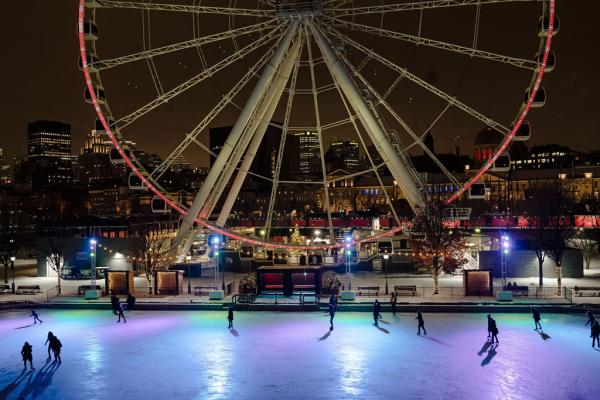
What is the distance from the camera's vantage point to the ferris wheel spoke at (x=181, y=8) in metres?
37.0

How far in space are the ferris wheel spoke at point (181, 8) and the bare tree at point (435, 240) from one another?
48.8ft

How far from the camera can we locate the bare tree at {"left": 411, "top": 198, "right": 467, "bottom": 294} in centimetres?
4150

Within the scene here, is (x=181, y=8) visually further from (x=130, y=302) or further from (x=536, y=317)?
(x=536, y=317)

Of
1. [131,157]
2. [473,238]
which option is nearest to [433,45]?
[131,157]

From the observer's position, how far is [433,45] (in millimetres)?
36375

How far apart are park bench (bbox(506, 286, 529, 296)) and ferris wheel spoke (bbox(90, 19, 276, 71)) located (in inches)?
814

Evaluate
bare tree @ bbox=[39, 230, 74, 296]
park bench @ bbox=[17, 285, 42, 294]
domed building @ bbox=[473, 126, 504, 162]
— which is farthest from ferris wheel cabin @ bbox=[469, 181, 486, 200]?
domed building @ bbox=[473, 126, 504, 162]

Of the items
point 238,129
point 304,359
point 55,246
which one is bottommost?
point 304,359

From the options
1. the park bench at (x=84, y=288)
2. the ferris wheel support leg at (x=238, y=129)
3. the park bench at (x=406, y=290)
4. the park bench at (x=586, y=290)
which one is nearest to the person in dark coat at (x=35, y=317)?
the park bench at (x=84, y=288)

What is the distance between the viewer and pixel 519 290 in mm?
40000

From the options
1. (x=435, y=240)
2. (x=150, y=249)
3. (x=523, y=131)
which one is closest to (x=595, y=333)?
(x=523, y=131)

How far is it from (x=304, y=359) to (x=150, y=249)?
2852 cm

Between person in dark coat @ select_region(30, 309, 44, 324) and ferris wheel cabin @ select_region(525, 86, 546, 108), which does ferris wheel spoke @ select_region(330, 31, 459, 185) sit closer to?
ferris wheel cabin @ select_region(525, 86, 546, 108)

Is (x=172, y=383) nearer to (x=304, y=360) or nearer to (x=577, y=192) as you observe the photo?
(x=304, y=360)
